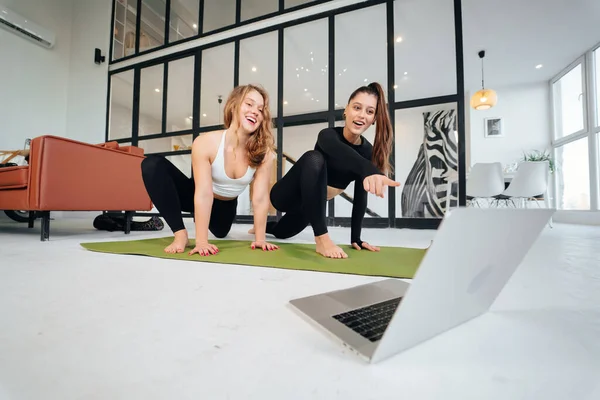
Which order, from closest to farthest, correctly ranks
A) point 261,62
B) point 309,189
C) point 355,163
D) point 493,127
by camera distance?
point 355,163, point 309,189, point 261,62, point 493,127

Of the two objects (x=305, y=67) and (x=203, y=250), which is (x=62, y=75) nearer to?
(x=305, y=67)

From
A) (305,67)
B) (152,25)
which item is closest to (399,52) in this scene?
(305,67)

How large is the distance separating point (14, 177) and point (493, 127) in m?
7.38

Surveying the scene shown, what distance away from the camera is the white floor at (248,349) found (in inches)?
11.9

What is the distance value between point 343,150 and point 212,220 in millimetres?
975

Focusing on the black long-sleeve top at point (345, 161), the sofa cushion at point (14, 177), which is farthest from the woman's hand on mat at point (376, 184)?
the sofa cushion at point (14, 177)

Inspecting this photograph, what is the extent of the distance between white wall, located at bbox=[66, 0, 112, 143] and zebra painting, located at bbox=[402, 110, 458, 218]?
5080 mm

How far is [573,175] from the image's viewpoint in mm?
4883

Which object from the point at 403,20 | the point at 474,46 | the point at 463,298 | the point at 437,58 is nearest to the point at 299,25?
the point at 403,20

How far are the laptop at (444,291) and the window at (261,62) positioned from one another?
346cm

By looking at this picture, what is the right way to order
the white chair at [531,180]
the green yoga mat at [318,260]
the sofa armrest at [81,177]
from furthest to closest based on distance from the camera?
the white chair at [531,180] < the sofa armrest at [81,177] < the green yoga mat at [318,260]

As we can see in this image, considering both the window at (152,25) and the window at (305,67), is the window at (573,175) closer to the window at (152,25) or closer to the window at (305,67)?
the window at (305,67)

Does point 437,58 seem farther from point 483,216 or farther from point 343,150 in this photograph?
A: point 483,216

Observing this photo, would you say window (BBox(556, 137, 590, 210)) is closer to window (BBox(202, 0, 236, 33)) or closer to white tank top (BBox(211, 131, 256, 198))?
white tank top (BBox(211, 131, 256, 198))
